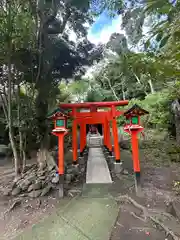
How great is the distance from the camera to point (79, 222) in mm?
2775

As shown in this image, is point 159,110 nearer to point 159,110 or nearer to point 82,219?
point 159,110

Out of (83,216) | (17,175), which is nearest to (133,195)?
(83,216)

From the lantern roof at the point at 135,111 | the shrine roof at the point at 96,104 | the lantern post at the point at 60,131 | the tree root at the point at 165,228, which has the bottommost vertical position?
the tree root at the point at 165,228

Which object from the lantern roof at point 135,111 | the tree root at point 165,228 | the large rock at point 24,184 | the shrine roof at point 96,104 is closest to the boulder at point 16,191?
the large rock at point 24,184

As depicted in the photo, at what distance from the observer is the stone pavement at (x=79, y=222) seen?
245 cm

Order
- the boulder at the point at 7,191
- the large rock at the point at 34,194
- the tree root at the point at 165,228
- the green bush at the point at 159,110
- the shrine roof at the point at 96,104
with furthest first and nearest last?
the green bush at the point at 159,110 < the shrine roof at the point at 96,104 < the boulder at the point at 7,191 < the large rock at the point at 34,194 < the tree root at the point at 165,228

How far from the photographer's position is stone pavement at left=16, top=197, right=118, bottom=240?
245 cm

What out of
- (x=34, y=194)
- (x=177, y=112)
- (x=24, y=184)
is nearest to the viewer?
(x=34, y=194)

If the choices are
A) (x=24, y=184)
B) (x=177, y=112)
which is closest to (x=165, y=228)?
(x=24, y=184)

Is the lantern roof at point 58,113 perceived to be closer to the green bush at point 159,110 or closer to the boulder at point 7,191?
the boulder at point 7,191

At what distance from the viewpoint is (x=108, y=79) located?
17.1 meters

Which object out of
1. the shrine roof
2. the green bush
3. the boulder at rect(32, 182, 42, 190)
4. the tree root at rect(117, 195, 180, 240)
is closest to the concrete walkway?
the tree root at rect(117, 195, 180, 240)

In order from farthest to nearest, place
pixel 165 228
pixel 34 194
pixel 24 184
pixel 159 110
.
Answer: pixel 159 110, pixel 24 184, pixel 34 194, pixel 165 228

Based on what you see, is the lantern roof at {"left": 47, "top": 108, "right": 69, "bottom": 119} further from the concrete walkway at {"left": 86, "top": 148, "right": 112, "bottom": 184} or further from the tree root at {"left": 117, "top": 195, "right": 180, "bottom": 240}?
the tree root at {"left": 117, "top": 195, "right": 180, "bottom": 240}
